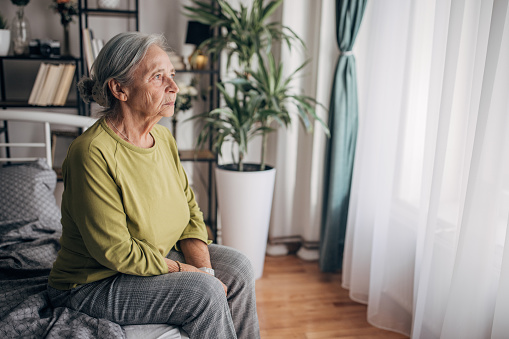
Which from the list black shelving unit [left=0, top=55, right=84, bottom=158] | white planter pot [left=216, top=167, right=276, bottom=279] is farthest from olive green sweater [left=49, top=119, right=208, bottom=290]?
black shelving unit [left=0, top=55, right=84, bottom=158]

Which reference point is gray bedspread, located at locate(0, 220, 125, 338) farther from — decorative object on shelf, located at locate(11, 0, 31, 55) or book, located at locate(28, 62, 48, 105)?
decorative object on shelf, located at locate(11, 0, 31, 55)

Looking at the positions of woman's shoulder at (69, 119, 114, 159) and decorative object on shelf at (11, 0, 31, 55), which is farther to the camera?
decorative object on shelf at (11, 0, 31, 55)

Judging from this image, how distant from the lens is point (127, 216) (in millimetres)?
1341

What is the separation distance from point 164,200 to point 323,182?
4.77 feet

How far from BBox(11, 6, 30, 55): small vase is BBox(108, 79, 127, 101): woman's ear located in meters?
1.57

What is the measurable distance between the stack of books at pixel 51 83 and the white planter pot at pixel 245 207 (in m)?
1.03

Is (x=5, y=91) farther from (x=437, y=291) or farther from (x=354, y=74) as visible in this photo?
(x=437, y=291)

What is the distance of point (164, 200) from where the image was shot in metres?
1.44

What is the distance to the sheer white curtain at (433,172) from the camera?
4.79ft

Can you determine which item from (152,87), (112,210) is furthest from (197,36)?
(112,210)

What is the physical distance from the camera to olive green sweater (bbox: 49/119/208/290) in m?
1.25

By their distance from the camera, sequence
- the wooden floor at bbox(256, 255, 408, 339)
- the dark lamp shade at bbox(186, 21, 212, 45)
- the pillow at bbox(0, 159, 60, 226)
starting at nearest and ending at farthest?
the pillow at bbox(0, 159, 60, 226)
the wooden floor at bbox(256, 255, 408, 339)
the dark lamp shade at bbox(186, 21, 212, 45)

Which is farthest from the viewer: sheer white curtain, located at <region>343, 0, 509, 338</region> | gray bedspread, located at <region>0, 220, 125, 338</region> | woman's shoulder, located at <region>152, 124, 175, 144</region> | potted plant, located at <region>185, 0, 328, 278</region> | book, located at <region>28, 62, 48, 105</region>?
Result: book, located at <region>28, 62, 48, 105</region>

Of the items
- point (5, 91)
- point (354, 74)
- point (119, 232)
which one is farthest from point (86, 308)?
point (5, 91)
